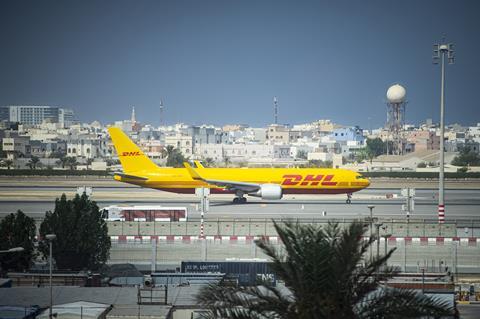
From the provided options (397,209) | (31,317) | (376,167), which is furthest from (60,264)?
(376,167)

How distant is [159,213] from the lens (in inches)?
2142

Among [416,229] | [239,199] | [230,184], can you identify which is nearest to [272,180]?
[239,199]

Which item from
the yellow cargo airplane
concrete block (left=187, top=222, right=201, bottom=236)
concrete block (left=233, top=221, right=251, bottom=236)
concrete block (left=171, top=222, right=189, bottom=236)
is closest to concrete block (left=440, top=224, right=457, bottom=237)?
concrete block (left=233, top=221, right=251, bottom=236)

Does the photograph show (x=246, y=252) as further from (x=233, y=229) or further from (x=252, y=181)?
(x=252, y=181)

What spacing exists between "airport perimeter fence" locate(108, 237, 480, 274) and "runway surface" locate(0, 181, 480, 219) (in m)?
11.9

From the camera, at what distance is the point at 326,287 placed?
1466cm

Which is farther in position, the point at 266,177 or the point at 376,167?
the point at 376,167

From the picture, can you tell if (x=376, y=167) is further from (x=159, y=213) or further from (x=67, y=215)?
(x=67, y=215)

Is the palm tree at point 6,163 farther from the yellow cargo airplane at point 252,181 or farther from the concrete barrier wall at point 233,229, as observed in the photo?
the concrete barrier wall at point 233,229

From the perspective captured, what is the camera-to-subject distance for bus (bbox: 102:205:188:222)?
177 feet

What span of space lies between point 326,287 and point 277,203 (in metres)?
57.9

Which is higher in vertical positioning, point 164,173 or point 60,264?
point 164,173

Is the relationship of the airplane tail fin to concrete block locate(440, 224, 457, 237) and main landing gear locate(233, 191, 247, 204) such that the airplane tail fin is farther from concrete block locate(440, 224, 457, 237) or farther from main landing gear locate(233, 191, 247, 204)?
concrete block locate(440, 224, 457, 237)

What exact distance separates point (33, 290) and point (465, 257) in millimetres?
22633
